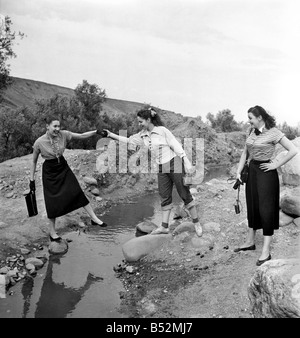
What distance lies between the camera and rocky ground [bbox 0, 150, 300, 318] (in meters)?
4.23

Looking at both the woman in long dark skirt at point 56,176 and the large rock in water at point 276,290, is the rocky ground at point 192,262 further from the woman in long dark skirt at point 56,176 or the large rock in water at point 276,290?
the woman in long dark skirt at point 56,176

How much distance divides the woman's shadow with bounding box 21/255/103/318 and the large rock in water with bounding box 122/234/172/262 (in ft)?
2.05

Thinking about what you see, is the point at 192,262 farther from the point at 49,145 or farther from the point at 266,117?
the point at 49,145

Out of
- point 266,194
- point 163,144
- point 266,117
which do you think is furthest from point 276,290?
point 163,144

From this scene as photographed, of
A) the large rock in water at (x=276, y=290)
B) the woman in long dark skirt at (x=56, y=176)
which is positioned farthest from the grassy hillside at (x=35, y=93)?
the large rock in water at (x=276, y=290)

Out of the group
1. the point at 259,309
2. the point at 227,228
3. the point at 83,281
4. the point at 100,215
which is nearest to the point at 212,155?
the point at 100,215

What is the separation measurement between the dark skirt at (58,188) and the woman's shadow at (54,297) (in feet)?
3.22

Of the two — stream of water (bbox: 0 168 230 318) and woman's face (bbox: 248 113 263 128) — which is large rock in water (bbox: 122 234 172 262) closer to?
stream of water (bbox: 0 168 230 318)

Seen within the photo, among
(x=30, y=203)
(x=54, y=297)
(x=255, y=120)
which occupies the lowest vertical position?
(x=54, y=297)

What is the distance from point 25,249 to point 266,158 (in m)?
3.90

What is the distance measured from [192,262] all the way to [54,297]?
1.88 metres

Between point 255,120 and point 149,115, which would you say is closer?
point 255,120

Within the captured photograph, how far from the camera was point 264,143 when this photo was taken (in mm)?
4504
